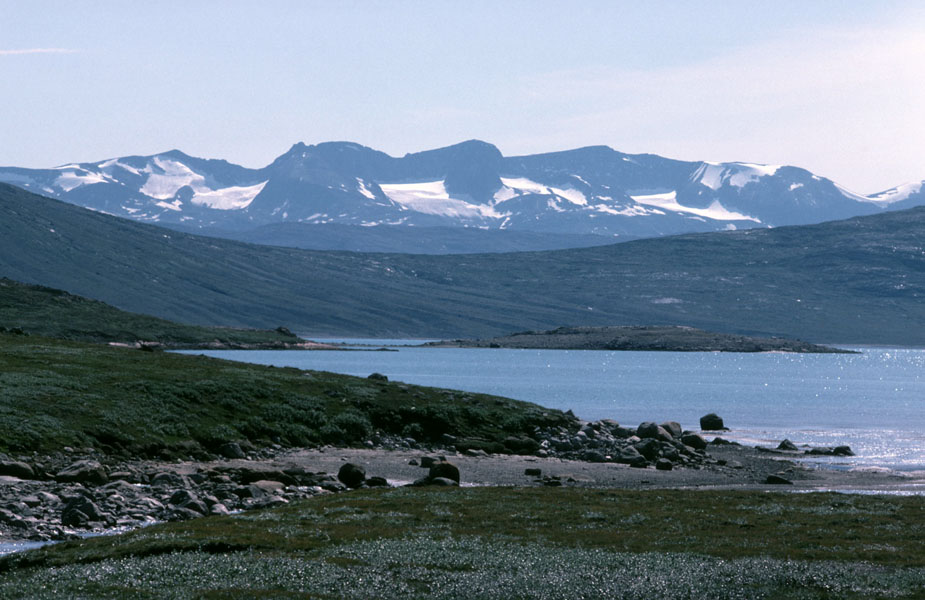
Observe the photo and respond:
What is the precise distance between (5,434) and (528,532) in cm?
2436

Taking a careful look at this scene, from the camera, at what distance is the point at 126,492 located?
3525 centimetres

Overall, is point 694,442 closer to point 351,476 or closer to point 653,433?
point 653,433

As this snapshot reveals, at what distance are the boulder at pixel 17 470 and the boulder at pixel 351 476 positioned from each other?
36.4 ft

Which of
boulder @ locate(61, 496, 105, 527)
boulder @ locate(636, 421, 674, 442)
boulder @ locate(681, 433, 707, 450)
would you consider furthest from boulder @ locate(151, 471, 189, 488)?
boulder @ locate(681, 433, 707, 450)

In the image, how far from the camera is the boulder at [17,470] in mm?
37156

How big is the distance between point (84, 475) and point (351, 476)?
964 cm

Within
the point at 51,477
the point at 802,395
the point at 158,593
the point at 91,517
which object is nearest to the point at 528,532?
the point at 158,593

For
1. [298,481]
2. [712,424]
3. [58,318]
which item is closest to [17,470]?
[298,481]

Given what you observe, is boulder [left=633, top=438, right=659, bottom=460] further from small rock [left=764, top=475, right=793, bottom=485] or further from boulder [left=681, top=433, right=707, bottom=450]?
small rock [left=764, top=475, right=793, bottom=485]

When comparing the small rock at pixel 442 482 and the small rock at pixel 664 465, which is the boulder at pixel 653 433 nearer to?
the small rock at pixel 664 465

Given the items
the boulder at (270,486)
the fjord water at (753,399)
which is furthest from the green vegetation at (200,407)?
the fjord water at (753,399)

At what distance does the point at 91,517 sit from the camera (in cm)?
3136

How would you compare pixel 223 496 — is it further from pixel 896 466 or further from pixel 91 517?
pixel 896 466

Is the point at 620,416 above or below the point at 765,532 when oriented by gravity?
below
